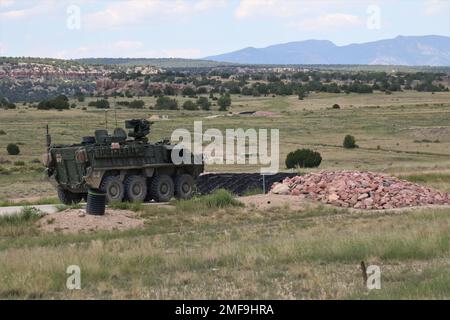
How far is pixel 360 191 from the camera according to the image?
1013 inches

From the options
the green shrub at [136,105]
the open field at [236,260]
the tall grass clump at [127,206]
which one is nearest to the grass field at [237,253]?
the open field at [236,260]

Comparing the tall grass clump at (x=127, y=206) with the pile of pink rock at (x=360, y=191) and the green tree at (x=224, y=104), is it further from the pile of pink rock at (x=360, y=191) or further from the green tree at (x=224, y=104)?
the green tree at (x=224, y=104)

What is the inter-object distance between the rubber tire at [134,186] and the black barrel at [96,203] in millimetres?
4213

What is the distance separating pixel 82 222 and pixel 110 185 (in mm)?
4597

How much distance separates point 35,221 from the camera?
2030 centimetres

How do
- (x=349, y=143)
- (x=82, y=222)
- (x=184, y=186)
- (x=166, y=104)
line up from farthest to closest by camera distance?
(x=166, y=104)
(x=349, y=143)
(x=184, y=186)
(x=82, y=222)

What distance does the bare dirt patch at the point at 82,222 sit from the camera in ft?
64.6

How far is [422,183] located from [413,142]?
1043 inches

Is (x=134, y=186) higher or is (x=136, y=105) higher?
(x=134, y=186)

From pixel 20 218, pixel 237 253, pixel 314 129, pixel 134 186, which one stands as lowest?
pixel 314 129

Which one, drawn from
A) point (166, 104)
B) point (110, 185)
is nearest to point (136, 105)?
point (166, 104)

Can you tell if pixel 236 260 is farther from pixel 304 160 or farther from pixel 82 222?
pixel 304 160

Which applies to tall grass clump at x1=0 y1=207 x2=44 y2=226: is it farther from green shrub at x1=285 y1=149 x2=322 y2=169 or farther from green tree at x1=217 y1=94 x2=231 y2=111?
green tree at x1=217 y1=94 x2=231 y2=111
